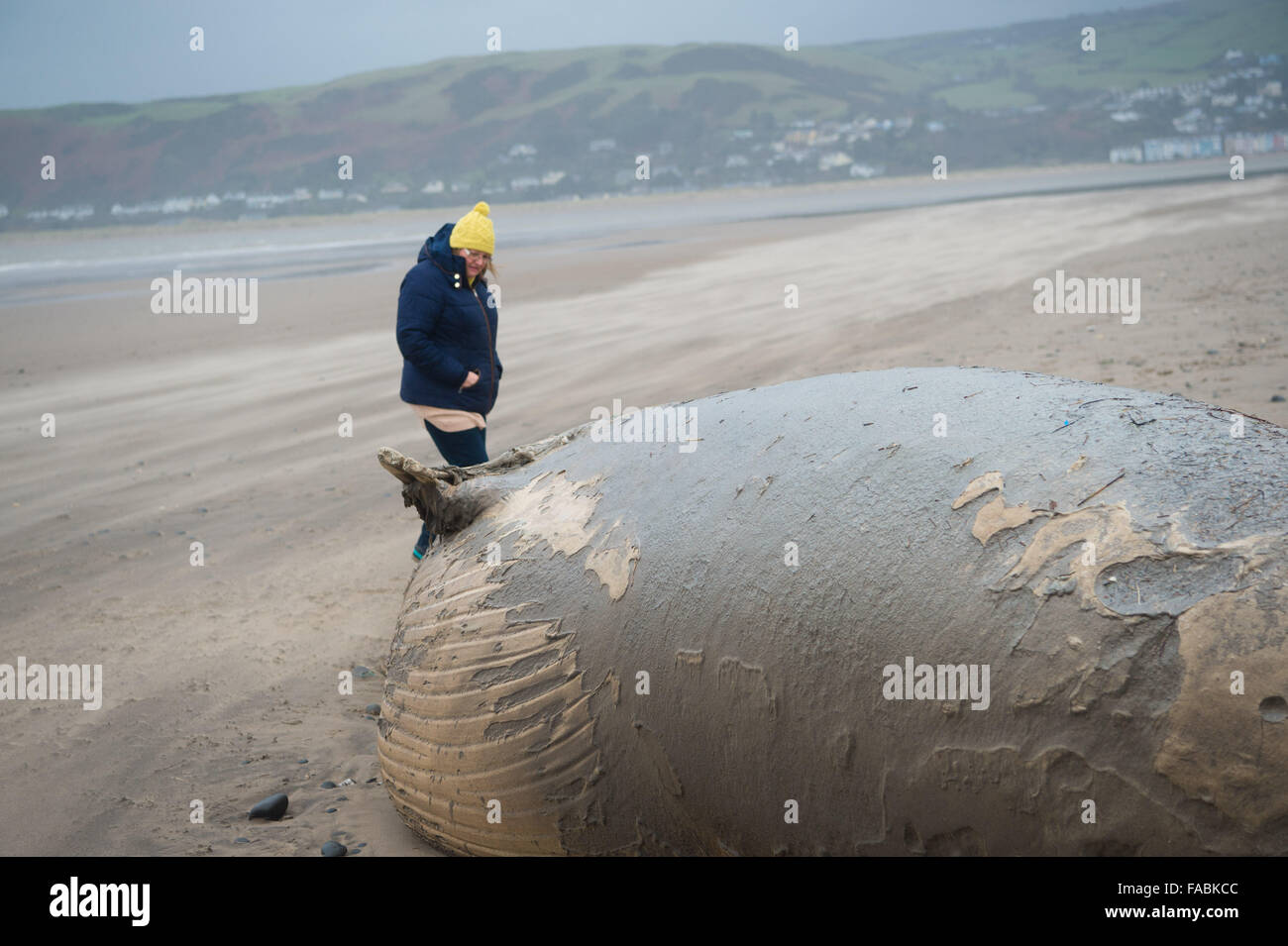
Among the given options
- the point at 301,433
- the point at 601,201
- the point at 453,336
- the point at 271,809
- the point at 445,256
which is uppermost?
the point at 601,201

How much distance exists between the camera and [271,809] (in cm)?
295

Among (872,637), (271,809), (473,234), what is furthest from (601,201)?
(872,637)

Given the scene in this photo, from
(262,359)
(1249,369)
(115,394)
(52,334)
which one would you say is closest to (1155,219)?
(1249,369)

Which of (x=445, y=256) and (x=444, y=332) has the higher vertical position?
(x=445, y=256)

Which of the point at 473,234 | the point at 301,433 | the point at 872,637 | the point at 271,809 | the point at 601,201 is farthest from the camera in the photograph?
the point at 601,201

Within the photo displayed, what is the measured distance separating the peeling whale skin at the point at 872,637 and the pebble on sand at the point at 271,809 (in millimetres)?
666

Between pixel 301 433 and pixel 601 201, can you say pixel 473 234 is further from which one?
pixel 601 201

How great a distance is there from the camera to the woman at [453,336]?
434cm

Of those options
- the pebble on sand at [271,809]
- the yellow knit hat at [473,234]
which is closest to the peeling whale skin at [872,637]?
the pebble on sand at [271,809]

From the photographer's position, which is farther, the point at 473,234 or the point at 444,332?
the point at 444,332

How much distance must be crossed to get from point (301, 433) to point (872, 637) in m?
7.25

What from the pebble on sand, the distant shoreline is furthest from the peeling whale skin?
the distant shoreline

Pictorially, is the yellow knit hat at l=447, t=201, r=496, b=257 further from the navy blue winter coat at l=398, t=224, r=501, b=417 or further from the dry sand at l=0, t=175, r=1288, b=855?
the dry sand at l=0, t=175, r=1288, b=855

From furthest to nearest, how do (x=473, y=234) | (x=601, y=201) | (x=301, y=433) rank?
(x=601, y=201) < (x=301, y=433) < (x=473, y=234)
